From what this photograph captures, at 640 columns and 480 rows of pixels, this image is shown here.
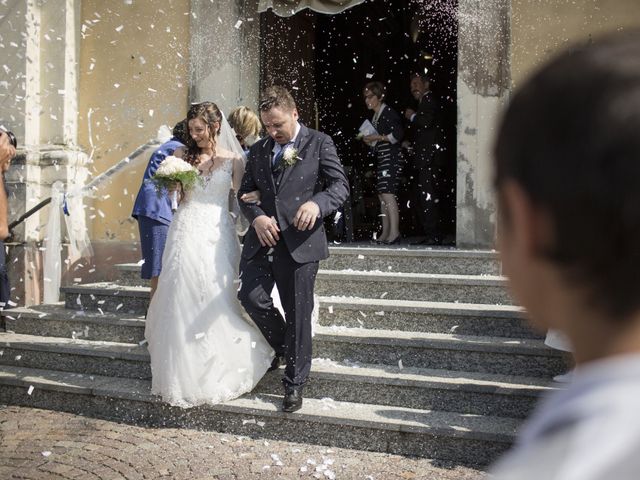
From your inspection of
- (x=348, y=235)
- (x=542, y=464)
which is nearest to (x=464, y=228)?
(x=348, y=235)

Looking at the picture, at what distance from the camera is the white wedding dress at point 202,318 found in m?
5.09

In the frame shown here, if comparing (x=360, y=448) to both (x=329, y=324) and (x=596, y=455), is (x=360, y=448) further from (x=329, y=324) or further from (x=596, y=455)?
(x=596, y=455)

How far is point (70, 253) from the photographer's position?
27.0ft

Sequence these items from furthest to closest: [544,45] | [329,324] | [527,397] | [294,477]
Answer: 1. [544,45]
2. [329,324]
3. [527,397]
4. [294,477]

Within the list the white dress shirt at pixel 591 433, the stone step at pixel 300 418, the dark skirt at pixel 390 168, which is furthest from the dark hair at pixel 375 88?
the white dress shirt at pixel 591 433

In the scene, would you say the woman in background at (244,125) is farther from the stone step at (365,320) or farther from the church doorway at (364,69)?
the church doorway at (364,69)

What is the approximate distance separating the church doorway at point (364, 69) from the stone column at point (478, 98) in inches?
64.8

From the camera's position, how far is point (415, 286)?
20.4 ft

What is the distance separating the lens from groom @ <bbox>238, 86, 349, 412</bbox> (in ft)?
15.9

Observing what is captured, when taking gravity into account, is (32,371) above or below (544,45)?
below

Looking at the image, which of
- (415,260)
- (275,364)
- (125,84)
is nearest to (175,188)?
(275,364)

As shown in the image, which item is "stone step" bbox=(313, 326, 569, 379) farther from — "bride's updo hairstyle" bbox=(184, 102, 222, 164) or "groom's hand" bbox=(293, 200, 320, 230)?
"bride's updo hairstyle" bbox=(184, 102, 222, 164)

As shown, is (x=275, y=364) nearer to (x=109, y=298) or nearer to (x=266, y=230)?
(x=266, y=230)

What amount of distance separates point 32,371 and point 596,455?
6.35m
